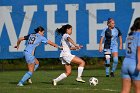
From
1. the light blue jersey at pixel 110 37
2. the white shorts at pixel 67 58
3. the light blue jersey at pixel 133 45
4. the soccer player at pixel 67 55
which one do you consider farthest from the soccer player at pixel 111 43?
the light blue jersey at pixel 133 45

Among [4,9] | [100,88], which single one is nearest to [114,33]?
[100,88]

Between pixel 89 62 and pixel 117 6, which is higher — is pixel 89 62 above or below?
below

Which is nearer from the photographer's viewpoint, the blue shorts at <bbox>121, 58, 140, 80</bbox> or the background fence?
the blue shorts at <bbox>121, 58, 140, 80</bbox>

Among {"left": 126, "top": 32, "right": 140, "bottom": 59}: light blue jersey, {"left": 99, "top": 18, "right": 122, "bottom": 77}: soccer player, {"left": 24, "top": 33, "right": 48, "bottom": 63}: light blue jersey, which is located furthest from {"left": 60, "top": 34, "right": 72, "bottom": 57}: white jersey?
{"left": 126, "top": 32, "right": 140, "bottom": 59}: light blue jersey

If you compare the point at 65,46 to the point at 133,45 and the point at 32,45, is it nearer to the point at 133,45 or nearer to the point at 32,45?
the point at 32,45

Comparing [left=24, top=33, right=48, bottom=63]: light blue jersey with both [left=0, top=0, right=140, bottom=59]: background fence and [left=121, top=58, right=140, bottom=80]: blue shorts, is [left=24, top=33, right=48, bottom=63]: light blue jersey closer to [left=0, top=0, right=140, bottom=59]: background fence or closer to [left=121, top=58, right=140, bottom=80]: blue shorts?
[left=121, top=58, right=140, bottom=80]: blue shorts

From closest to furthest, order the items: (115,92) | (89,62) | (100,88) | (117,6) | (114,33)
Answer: (115,92)
(100,88)
(114,33)
(117,6)
(89,62)

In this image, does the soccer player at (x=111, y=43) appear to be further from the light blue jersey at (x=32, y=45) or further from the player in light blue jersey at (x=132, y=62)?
the player in light blue jersey at (x=132, y=62)

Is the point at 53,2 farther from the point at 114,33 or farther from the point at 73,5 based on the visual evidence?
the point at 114,33

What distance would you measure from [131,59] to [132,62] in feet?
0.28

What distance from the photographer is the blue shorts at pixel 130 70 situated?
1042cm

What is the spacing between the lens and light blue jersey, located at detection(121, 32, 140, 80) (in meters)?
10.5

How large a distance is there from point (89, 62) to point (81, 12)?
3346mm

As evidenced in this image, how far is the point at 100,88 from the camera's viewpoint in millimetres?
15805
